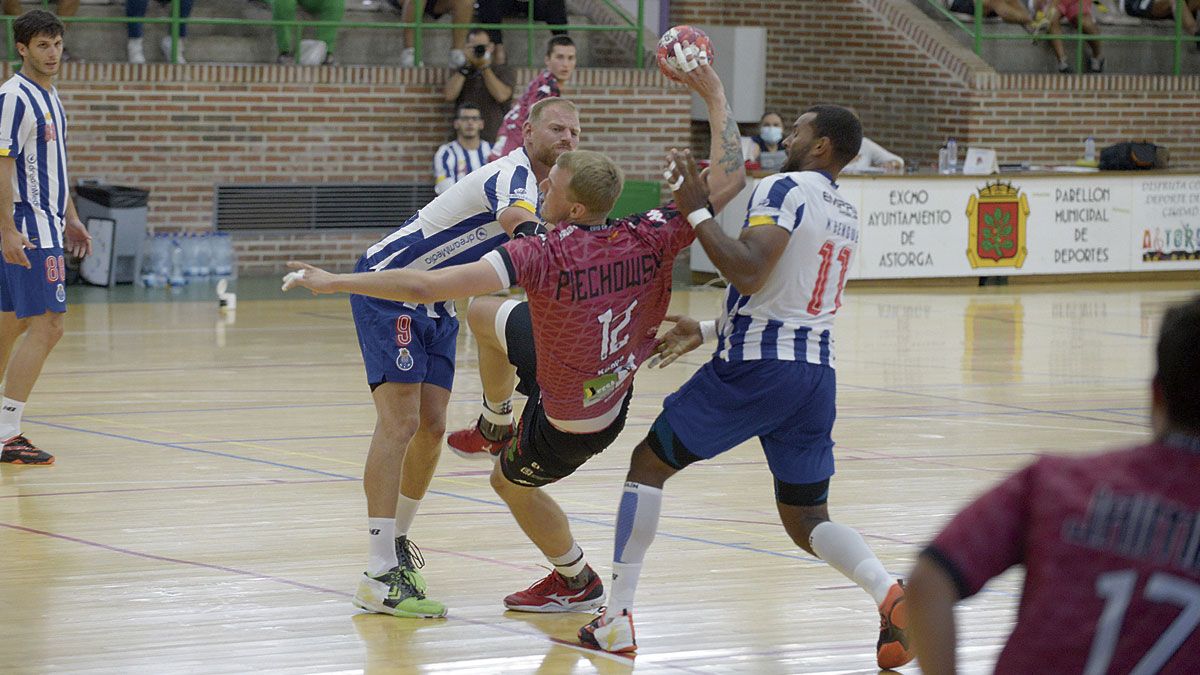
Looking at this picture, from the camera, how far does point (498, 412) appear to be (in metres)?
6.13

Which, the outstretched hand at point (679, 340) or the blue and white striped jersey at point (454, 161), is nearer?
the outstretched hand at point (679, 340)

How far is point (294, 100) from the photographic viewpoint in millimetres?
17344

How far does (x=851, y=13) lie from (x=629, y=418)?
13.1m

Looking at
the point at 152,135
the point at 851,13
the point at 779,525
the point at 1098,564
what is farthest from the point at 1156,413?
the point at 851,13

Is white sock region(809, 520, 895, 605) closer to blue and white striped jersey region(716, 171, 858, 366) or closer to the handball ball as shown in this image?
blue and white striped jersey region(716, 171, 858, 366)

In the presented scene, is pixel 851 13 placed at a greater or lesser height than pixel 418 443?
greater

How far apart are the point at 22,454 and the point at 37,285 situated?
0.80 m

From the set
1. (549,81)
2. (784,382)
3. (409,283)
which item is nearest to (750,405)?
(784,382)

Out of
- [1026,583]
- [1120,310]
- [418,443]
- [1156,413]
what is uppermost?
[1156,413]

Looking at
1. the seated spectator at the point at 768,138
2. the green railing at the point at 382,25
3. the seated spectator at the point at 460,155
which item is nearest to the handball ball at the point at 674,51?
the seated spectator at the point at 460,155

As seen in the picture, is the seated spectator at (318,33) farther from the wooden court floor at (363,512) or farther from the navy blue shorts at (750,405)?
the navy blue shorts at (750,405)

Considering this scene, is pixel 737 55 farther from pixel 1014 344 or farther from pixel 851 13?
pixel 1014 344

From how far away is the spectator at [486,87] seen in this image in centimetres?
1728

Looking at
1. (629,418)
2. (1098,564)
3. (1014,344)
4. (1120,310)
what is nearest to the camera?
(1098,564)
